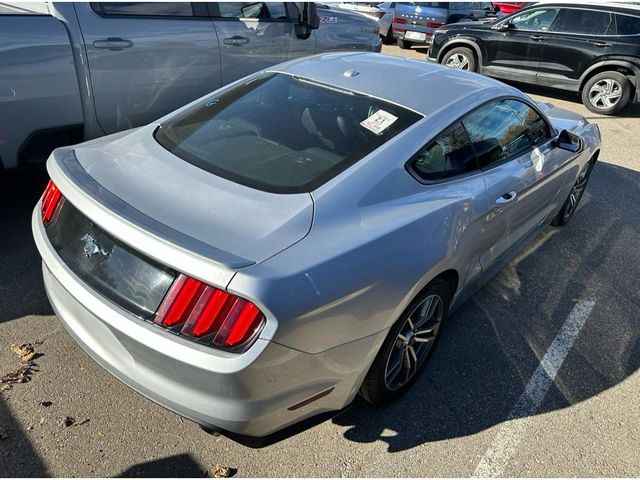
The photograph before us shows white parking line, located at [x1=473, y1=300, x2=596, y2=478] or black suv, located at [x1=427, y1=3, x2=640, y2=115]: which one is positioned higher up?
black suv, located at [x1=427, y1=3, x2=640, y2=115]

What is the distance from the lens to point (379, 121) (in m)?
2.49

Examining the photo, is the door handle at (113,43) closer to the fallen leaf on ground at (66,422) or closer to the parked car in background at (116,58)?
the parked car in background at (116,58)

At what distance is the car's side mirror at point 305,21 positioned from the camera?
16.8ft

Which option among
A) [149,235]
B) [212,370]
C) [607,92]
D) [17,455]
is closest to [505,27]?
[607,92]

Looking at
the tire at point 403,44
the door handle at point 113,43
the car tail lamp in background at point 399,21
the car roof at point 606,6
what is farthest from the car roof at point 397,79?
the tire at point 403,44

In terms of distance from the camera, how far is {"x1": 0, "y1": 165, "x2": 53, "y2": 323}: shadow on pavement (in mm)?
2990

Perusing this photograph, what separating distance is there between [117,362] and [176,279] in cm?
49

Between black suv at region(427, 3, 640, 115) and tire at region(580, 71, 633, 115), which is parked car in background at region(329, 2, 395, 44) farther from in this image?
tire at region(580, 71, 633, 115)

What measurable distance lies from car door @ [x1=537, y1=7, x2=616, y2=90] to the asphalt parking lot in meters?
6.39

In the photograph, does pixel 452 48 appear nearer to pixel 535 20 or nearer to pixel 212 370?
pixel 535 20

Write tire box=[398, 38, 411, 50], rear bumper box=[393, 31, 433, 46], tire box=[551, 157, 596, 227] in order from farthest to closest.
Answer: tire box=[398, 38, 411, 50]
rear bumper box=[393, 31, 433, 46]
tire box=[551, 157, 596, 227]

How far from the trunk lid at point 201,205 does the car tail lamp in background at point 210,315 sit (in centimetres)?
12

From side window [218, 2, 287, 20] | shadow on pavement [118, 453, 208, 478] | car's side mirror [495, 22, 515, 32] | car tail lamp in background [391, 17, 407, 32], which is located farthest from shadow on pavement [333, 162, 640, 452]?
car tail lamp in background [391, 17, 407, 32]

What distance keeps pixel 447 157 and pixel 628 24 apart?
803 centimetres
